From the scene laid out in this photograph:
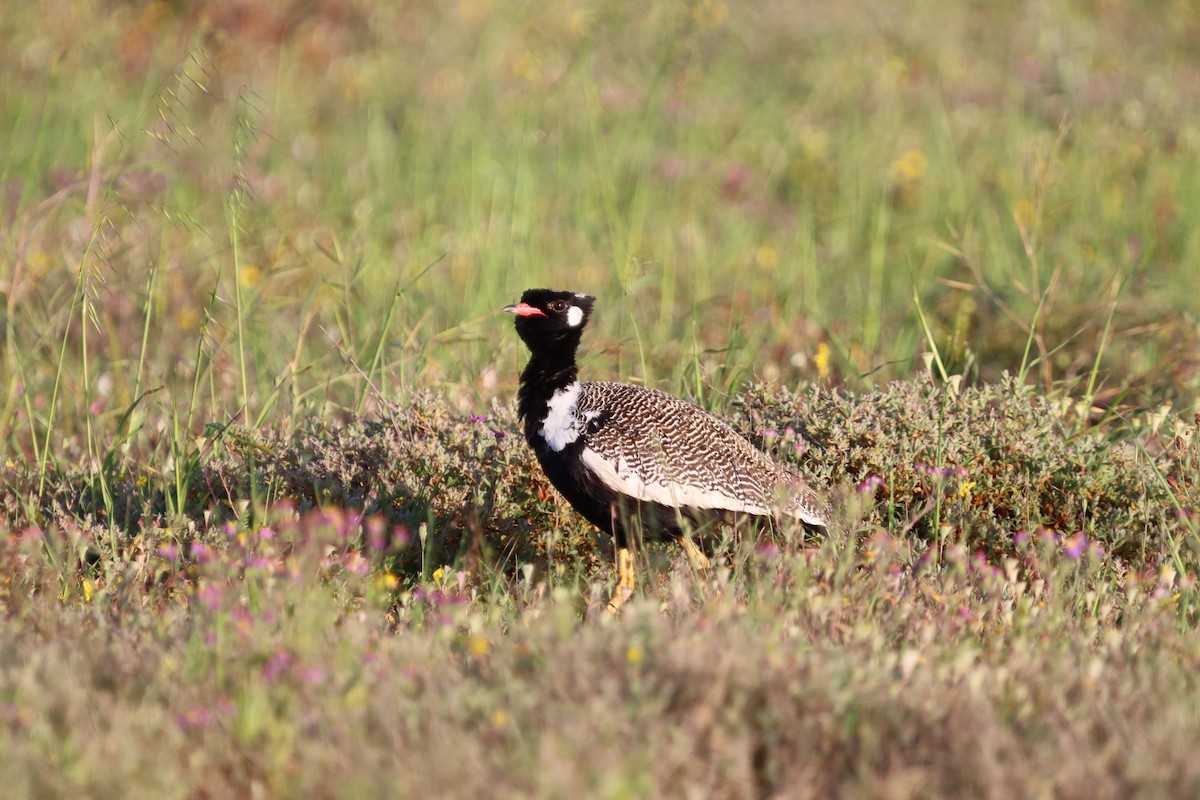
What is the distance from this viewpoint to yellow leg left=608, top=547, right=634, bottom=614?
12.5 feet

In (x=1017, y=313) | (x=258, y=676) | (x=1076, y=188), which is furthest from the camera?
(x=1076, y=188)

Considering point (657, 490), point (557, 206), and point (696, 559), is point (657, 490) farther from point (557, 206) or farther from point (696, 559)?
point (557, 206)

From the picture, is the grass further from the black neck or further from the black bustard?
the black neck

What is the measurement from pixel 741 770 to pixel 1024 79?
9.00 metres

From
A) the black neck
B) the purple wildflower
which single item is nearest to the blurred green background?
the black neck

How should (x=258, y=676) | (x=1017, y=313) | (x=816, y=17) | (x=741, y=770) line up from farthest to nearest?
(x=816, y=17)
(x=1017, y=313)
(x=258, y=676)
(x=741, y=770)

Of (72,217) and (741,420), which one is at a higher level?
(72,217)

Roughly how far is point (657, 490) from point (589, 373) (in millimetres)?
1526

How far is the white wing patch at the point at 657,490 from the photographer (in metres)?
3.96

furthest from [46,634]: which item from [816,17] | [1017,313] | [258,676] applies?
[816,17]

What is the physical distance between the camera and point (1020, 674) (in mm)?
2857

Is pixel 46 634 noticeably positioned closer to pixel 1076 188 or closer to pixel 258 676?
pixel 258 676

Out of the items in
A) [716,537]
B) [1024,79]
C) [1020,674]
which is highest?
[1024,79]

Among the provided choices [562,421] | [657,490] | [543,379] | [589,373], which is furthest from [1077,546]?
[589,373]
